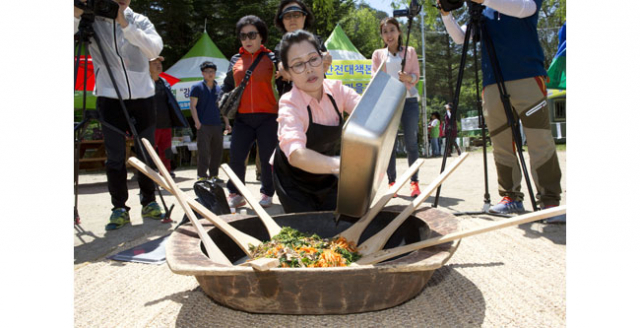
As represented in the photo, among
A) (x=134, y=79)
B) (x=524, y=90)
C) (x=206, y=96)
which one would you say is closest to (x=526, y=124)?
(x=524, y=90)

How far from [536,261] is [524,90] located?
1.16 meters

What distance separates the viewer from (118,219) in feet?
9.07

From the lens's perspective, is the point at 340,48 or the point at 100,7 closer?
the point at 100,7

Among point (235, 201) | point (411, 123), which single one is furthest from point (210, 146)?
point (411, 123)

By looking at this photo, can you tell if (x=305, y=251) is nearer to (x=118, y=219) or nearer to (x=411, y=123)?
(x=118, y=219)

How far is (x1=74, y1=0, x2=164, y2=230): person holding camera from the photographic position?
2.63 metres

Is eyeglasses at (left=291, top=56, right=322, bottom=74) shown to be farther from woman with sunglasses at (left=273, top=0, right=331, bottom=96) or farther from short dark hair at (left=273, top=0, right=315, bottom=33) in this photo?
short dark hair at (left=273, top=0, right=315, bottom=33)

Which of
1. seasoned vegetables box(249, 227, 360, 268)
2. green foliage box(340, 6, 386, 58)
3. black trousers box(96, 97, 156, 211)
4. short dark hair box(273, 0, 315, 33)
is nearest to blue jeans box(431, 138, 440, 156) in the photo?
green foliage box(340, 6, 386, 58)

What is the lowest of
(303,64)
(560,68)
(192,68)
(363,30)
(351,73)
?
(303,64)

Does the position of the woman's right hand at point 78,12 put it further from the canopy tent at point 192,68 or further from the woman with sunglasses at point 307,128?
the canopy tent at point 192,68

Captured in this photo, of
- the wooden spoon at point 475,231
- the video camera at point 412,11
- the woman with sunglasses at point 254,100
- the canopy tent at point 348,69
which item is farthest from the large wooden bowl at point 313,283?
the canopy tent at point 348,69

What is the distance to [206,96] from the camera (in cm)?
494

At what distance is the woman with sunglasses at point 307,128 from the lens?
167 cm

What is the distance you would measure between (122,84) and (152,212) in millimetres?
906
